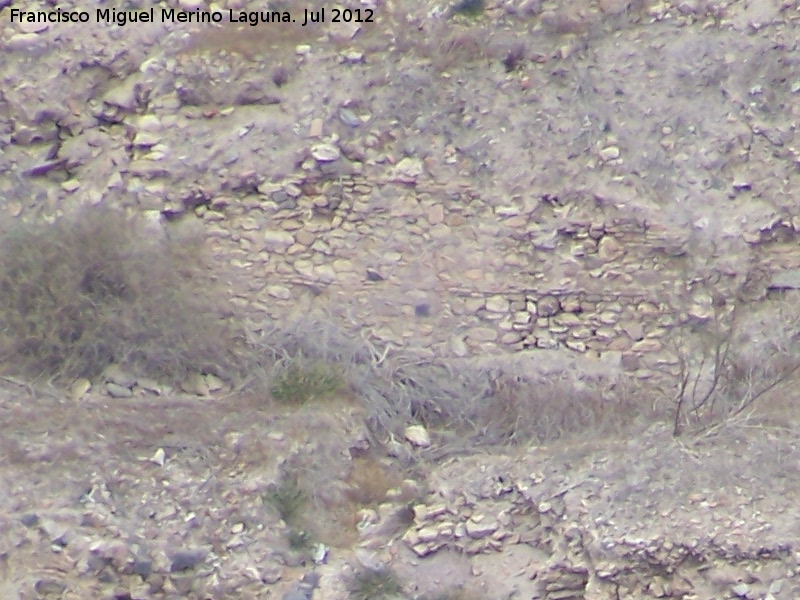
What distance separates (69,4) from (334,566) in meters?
4.31

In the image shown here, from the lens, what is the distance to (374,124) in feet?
22.9

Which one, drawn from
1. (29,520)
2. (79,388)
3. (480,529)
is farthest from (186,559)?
(480,529)

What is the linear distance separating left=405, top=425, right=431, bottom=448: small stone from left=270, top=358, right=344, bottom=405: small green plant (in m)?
0.55

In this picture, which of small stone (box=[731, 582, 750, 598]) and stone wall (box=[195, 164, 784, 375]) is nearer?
small stone (box=[731, 582, 750, 598])

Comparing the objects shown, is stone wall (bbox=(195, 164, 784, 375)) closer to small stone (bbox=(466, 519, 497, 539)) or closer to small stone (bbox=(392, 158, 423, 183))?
small stone (bbox=(392, 158, 423, 183))

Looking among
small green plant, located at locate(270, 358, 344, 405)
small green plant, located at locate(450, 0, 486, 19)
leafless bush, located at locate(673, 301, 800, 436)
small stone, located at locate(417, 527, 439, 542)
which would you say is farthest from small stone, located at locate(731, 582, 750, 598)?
small green plant, located at locate(450, 0, 486, 19)

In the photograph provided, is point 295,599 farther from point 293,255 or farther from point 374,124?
point 374,124

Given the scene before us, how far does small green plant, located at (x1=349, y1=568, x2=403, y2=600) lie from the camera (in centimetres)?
598

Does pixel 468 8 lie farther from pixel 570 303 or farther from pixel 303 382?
pixel 303 382

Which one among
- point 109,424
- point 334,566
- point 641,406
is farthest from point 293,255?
point 641,406

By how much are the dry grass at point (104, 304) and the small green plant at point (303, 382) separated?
1.08 ft

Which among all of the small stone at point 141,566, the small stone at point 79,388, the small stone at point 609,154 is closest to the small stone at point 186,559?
the small stone at point 141,566

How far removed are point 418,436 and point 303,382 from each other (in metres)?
0.85

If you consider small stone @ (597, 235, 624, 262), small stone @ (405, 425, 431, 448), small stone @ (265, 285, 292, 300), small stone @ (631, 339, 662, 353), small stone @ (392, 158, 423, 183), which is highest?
small stone @ (392, 158, 423, 183)
